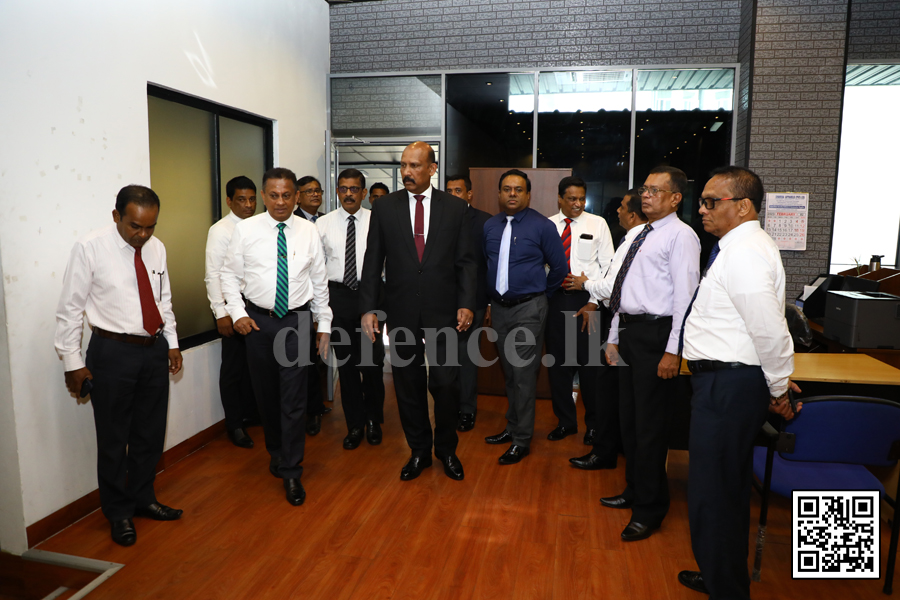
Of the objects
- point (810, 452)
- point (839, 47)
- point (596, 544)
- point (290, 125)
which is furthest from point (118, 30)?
point (839, 47)

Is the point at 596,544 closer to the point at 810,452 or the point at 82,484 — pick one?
the point at 810,452

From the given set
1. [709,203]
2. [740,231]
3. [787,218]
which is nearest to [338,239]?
[709,203]

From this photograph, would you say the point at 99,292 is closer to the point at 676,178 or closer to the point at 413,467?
the point at 413,467

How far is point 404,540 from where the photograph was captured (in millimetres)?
2736

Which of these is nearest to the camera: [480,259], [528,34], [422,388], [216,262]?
[422,388]

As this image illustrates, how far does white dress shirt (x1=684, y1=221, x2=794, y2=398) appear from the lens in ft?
6.39

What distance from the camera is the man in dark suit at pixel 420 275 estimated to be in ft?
10.4

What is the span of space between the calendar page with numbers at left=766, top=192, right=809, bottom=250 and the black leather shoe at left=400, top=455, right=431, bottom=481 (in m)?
3.74

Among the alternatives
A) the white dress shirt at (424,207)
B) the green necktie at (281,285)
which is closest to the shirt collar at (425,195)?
the white dress shirt at (424,207)

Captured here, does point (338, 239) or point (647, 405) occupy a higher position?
point (338, 239)

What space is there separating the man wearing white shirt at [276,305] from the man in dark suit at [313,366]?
0.96 metres

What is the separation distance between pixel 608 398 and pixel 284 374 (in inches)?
73.0

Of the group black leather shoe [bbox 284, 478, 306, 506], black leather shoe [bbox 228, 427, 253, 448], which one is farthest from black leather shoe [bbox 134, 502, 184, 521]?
black leather shoe [bbox 228, 427, 253, 448]

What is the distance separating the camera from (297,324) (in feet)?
10.6
